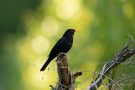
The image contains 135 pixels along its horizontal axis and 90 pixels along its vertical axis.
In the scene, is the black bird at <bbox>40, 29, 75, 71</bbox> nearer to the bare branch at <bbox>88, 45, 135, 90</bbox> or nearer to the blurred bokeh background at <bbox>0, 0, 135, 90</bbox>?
the bare branch at <bbox>88, 45, 135, 90</bbox>

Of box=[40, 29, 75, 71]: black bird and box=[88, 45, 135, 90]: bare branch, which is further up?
box=[88, 45, 135, 90]: bare branch

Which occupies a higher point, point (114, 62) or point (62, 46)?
point (114, 62)

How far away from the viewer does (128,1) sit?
1678 cm

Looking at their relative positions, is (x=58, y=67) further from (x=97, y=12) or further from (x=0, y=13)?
(x=0, y=13)

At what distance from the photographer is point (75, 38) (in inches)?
708

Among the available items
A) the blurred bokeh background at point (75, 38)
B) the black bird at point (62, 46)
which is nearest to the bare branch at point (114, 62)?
the black bird at point (62, 46)

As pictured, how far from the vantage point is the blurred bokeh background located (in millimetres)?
16859

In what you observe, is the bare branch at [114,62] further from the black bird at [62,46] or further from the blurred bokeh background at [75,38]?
the blurred bokeh background at [75,38]

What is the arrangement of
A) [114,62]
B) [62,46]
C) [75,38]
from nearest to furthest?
[114,62] < [62,46] < [75,38]

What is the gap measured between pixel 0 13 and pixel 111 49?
904 inches

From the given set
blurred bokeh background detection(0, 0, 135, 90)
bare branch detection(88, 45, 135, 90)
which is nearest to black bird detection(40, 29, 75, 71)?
bare branch detection(88, 45, 135, 90)

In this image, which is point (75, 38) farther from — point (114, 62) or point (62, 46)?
point (114, 62)

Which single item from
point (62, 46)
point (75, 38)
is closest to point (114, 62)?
point (62, 46)

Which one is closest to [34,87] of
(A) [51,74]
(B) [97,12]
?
(A) [51,74]
